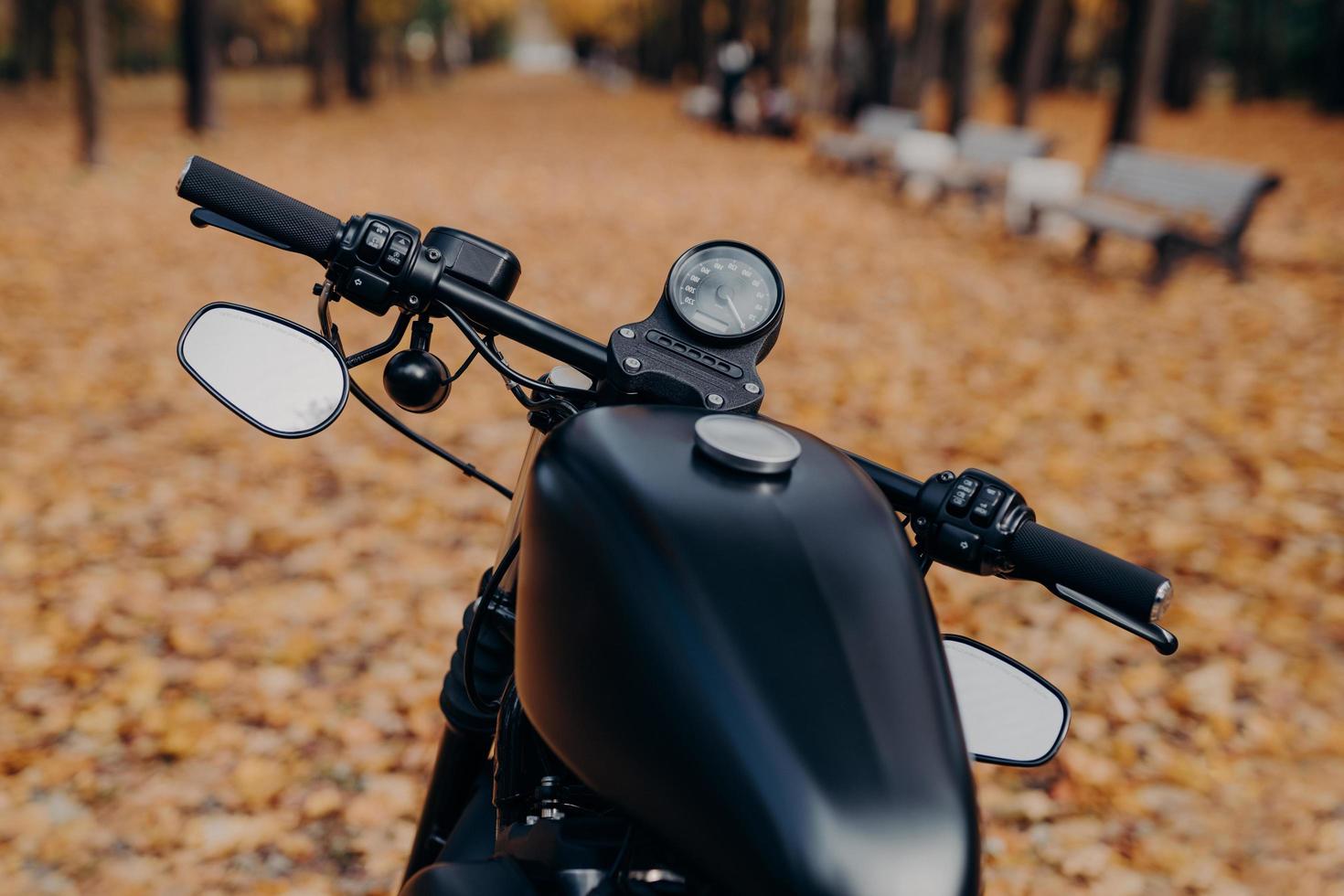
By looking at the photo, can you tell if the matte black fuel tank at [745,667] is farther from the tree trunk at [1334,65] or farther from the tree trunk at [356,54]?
the tree trunk at [356,54]

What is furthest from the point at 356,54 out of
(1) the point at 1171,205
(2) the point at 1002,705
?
(2) the point at 1002,705

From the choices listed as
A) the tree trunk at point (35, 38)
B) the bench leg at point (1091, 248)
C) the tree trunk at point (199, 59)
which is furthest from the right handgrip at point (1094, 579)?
the tree trunk at point (35, 38)

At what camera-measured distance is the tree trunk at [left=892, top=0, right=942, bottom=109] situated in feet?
61.1

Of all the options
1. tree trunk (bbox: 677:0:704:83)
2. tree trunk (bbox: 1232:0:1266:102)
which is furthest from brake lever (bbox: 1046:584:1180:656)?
tree trunk (bbox: 677:0:704:83)

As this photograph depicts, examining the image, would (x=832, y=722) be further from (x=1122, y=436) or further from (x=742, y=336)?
(x=1122, y=436)

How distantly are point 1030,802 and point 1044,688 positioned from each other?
194cm

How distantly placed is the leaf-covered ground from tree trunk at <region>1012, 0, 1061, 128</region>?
269 inches

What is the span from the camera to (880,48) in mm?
21984

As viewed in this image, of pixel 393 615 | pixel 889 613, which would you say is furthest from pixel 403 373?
pixel 393 615

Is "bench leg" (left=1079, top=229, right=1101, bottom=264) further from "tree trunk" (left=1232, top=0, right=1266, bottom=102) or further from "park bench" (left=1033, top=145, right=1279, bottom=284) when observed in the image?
"tree trunk" (left=1232, top=0, right=1266, bottom=102)

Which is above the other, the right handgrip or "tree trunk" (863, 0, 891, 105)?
"tree trunk" (863, 0, 891, 105)

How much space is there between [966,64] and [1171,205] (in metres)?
7.29

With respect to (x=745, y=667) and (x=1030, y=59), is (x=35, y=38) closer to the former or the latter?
(x=1030, y=59)

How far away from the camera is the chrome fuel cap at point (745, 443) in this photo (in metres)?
0.93
